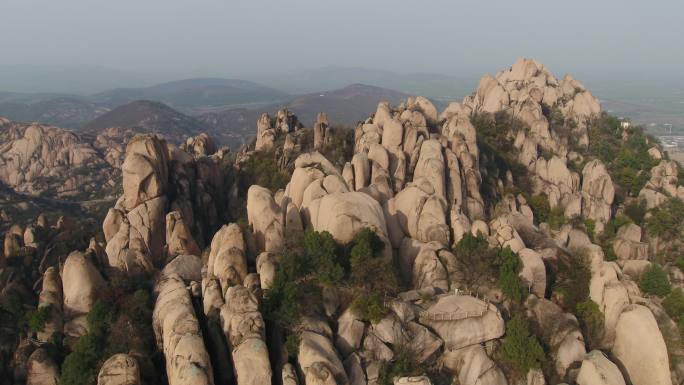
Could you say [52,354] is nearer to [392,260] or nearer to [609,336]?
[392,260]

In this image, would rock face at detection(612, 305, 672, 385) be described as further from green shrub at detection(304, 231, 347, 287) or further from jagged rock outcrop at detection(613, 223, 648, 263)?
jagged rock outcrop at detection(613, 223, 648, 263)

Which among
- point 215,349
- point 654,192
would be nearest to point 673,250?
point 654,192

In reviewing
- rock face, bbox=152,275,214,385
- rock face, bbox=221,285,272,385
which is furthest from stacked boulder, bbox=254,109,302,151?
rock face, bbox=221,285,272,385

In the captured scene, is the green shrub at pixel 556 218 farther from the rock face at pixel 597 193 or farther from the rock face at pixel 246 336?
the rock face at pixel 246 336

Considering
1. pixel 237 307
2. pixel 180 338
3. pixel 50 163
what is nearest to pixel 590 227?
pixel 237 307

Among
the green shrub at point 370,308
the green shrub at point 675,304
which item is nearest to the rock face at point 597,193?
the green shrub at point 675,304

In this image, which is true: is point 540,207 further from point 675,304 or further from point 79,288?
point 79,288
